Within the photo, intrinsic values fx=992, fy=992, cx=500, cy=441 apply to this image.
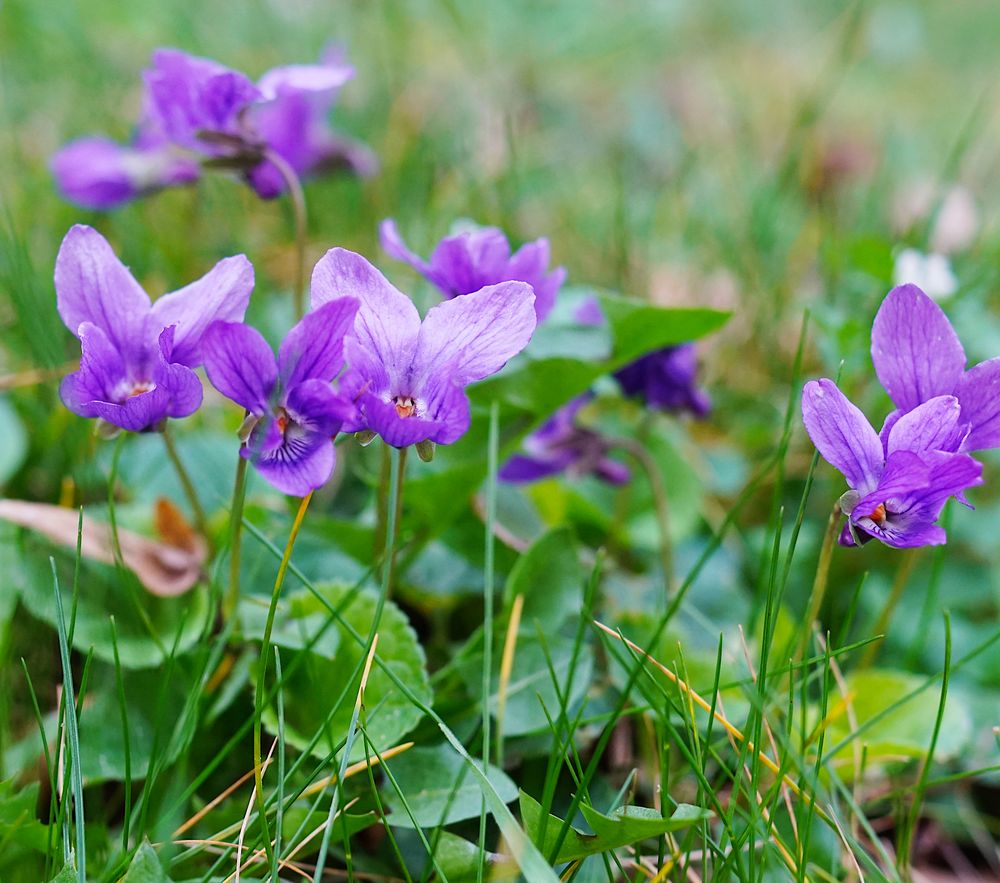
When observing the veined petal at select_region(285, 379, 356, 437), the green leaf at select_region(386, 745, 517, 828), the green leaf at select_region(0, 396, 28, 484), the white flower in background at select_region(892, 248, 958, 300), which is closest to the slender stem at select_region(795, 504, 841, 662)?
the green leaf at select_region(386, 745, 517, 828)

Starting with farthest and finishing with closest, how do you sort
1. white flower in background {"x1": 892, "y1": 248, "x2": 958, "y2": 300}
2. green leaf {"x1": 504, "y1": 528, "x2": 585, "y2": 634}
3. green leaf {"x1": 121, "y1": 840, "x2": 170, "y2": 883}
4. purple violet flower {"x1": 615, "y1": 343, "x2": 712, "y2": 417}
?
white flower in background {"x1": 892, "y1": 248, "x2": 958, "y2": 300} → purple violet flower {"x1": 615, "y1": 343, "x2": 712, "y2": 417} → green leaf {"x1": 504, "y1": 528, "x2": 585, "y2": 634} → green leaf {"x1": 121, "y1": 840, "x2": 170, "y2": 883}

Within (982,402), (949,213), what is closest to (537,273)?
(982,402)

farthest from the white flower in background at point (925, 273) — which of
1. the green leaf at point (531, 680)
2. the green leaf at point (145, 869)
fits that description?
the green leaf at point (145, 869)

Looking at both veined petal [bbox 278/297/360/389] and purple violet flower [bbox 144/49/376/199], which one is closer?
veined petal [bbox 278/297/360/389]

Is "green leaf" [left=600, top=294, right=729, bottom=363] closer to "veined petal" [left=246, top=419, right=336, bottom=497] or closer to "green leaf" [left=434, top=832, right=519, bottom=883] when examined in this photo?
"veined petal" [left=246, top=419, right=336, bottom=497]

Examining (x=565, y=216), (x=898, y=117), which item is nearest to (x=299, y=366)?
(x=565, y=216)

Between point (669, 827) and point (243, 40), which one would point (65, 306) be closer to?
point (669, 827)

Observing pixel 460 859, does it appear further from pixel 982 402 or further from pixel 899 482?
pixel 982 402
